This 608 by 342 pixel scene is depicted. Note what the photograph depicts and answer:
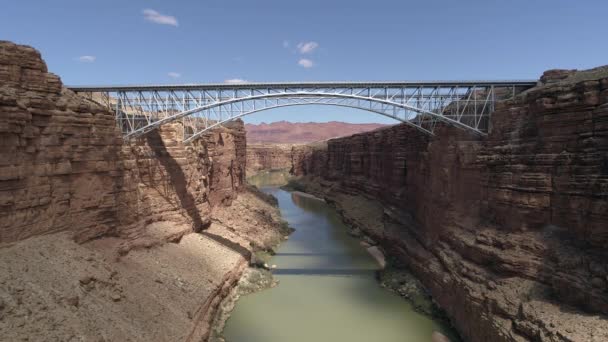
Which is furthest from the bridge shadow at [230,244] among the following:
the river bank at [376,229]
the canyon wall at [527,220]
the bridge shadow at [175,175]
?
the canyon wall at [527,220]

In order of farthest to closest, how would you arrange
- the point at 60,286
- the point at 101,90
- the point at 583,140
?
the point at 101,90 < the point at 583,140 < the point at 60,286

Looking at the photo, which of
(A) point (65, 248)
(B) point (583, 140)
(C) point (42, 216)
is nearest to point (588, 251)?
(B) point (583, 140)

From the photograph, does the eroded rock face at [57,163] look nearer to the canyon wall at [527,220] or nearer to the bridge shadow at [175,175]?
the bridge shadow at [175,175]

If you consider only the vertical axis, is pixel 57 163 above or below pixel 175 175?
above

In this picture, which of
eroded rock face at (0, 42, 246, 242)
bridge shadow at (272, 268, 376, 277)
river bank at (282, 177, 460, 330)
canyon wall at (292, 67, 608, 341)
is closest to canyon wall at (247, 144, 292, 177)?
river bank at (282, 177, 460, 330)

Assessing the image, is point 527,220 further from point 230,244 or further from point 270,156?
point 270,156

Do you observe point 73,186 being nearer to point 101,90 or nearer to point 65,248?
point 65,248

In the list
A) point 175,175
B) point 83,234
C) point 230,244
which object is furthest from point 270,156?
point 83,234
